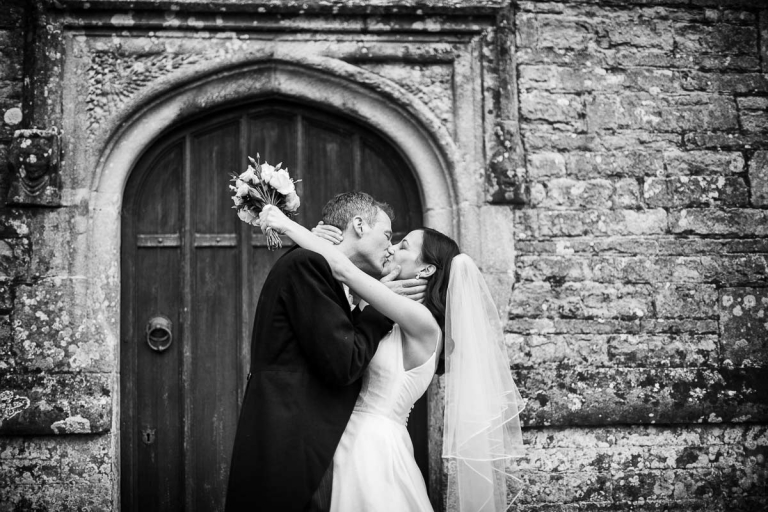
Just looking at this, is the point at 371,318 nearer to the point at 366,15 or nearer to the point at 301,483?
the point at 301,483

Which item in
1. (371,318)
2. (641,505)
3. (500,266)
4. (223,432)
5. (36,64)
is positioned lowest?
(641,505)

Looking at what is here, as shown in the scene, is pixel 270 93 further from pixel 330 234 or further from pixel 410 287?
pixel 410 287

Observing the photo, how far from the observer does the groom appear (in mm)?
2877

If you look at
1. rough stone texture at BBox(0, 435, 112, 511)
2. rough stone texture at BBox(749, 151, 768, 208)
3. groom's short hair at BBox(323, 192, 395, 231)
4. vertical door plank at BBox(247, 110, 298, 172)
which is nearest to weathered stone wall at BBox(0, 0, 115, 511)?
rough stone texture at BBox(0, 435, 112, 511)

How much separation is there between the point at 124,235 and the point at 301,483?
2.11 metres

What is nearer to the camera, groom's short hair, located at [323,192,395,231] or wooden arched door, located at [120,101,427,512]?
groom's short hair, located at [323,192,395,231]

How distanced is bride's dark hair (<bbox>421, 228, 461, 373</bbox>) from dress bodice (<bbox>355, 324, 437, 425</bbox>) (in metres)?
0.20

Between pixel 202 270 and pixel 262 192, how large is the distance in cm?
136

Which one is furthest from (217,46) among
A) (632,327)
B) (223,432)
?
(632,327)

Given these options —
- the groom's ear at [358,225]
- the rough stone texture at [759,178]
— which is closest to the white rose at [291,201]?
the groom's ear at [358,225]

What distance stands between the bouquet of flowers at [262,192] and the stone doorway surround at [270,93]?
1.28 m

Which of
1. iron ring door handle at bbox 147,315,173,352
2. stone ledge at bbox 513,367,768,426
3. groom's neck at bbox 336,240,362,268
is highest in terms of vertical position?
groom's neck at bbox 336,240,362,268

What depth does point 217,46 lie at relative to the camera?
4332 millimetres

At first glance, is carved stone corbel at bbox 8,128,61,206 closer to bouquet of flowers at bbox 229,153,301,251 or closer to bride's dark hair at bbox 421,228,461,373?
bouquet of flowers at bbox 229,153,301,251
